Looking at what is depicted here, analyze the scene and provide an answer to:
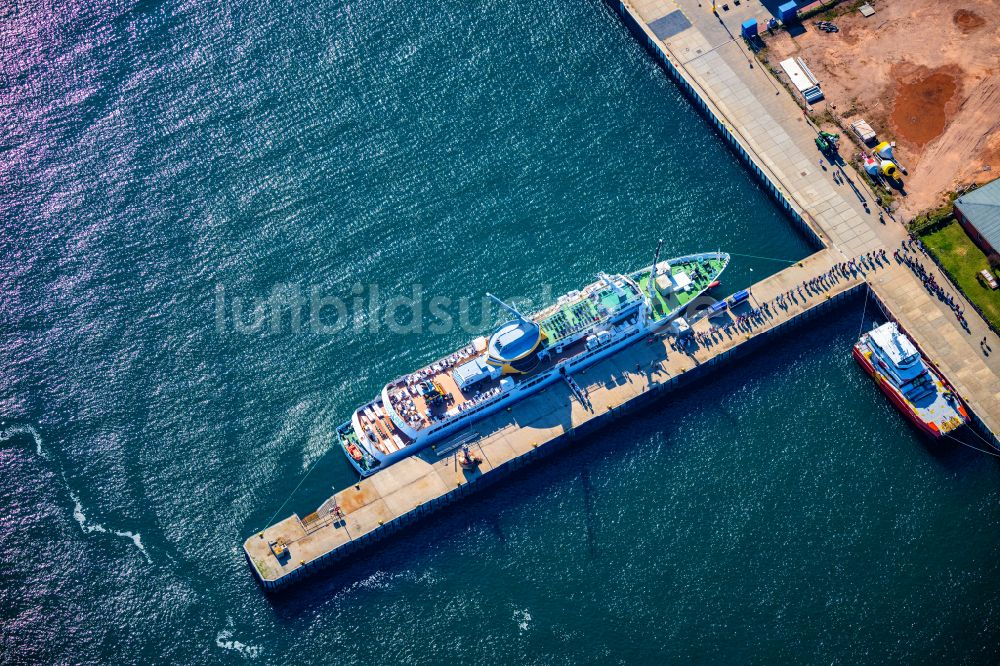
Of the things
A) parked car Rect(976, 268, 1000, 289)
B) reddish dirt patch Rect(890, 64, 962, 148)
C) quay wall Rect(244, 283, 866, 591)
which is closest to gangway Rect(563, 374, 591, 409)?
quay wall Rect(244, 283, 866, 591)

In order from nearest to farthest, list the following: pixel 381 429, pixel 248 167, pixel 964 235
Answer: pixel 381 429
pixel 964 235
pixel 248 167

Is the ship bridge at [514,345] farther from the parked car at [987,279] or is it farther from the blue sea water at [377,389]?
the parked car at [987,279]

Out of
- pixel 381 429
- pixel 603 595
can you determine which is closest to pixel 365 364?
pixel 381 429

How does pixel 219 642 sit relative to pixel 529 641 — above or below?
above

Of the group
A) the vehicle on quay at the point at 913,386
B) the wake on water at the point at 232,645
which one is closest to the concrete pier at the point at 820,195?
the vehicle on quay at the point at 913,386

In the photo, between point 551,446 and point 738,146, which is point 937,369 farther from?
point 551,446

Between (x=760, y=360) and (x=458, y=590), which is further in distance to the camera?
(x=760, y=360)

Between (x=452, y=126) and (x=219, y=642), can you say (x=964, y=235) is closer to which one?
(x=452, y=126)
